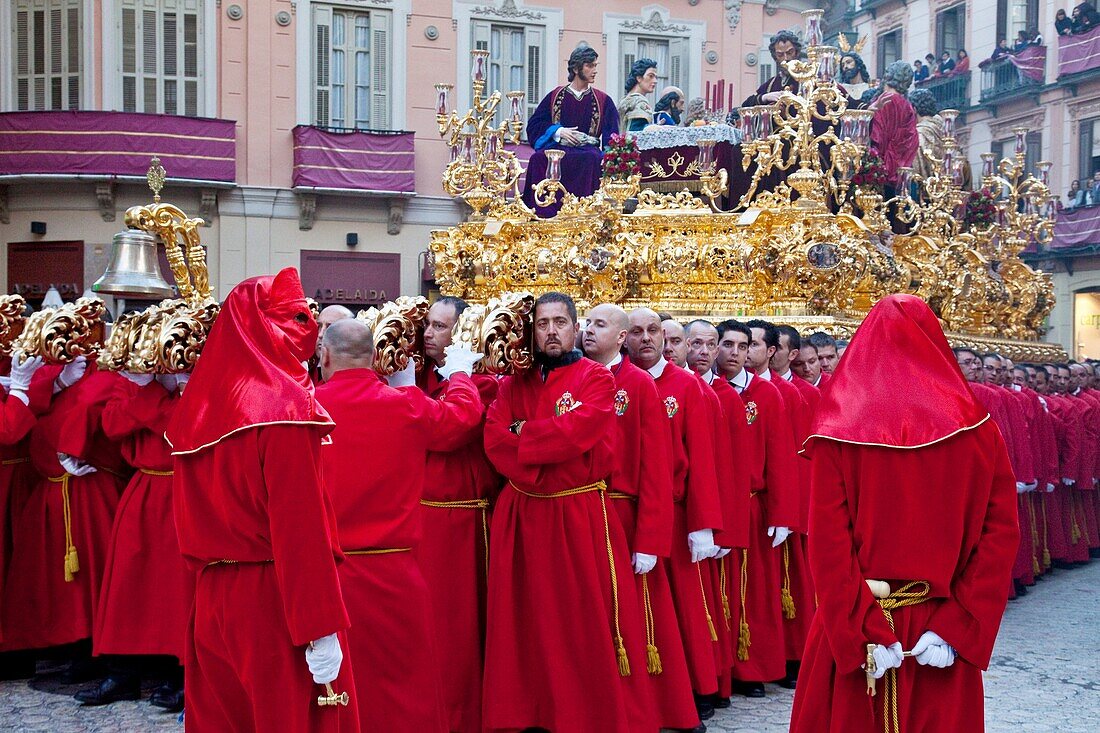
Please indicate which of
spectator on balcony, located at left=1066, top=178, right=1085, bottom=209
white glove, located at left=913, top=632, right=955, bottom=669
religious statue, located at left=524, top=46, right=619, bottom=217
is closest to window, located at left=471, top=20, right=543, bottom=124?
spectator on balcony, located at left=1066, top=178, right=1085, bottom=209

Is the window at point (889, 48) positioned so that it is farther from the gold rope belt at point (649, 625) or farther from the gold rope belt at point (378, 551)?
the gold rope belt at point (378, 551)

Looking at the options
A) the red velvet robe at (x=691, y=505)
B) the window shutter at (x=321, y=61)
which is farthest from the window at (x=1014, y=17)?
the red velvet robe at (x=691, y=505)

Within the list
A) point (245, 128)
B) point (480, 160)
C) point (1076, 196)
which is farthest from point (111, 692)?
point (1076, 196)

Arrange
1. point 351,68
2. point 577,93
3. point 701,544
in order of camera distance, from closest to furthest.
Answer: point 701,544 < point 577,93 < point 351,68

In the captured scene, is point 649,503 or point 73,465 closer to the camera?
point 649,503

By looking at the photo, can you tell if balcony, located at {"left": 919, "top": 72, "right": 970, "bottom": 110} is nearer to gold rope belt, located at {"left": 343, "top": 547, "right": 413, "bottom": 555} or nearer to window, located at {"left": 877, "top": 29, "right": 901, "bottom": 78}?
window, located at {"left": 877, "top": 29, "right": 901, "bottom": 78}

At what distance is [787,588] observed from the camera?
7.21 m

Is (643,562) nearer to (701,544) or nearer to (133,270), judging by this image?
(701,544)

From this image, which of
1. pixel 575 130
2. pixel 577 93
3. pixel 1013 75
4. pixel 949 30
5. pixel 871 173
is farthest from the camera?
pixel 949 30

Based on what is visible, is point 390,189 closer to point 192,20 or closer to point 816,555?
point 192,20

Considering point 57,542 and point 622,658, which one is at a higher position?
point 57,542

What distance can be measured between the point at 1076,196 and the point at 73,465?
70.0 ft

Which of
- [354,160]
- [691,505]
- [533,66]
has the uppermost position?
[533,66]

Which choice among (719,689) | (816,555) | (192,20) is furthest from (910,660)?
(192,20)
